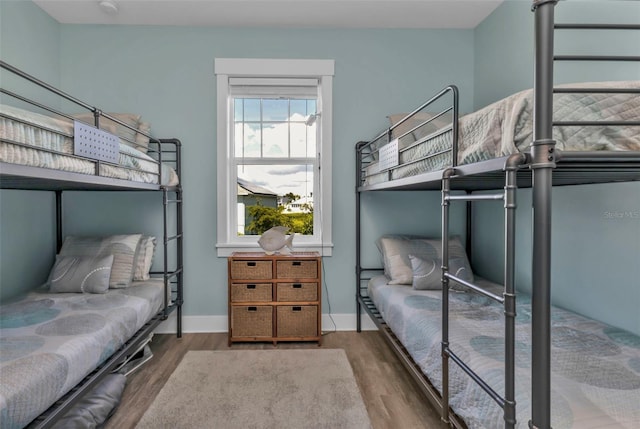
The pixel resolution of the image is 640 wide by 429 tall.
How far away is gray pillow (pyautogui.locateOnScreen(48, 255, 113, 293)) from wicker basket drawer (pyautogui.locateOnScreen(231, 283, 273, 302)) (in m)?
0.87

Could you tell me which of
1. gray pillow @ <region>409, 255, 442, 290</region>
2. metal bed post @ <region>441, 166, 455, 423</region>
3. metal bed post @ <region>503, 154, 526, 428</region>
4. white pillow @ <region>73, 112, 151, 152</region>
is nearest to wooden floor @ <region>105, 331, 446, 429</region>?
metal bed post @ <region>441, 166, 455, 423</region>

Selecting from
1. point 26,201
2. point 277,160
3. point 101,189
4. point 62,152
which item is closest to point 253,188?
point 277,160

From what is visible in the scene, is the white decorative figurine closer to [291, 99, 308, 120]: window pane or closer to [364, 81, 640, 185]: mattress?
[291, 99, 308, 120]: window pane

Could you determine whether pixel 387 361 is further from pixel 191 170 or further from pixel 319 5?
pixel 319 5

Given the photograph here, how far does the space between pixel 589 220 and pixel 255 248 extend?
7.67 ft

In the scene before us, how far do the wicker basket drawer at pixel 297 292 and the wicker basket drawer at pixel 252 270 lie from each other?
0.14 metres

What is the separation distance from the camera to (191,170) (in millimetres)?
3127

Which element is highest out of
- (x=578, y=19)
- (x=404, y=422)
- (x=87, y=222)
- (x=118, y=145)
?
(x=578, y=19)

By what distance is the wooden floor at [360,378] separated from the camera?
1868mm

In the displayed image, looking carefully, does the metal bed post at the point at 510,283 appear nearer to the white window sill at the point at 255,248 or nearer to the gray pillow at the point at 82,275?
the white window sill at the point at 255,248

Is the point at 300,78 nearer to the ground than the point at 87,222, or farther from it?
farther from it

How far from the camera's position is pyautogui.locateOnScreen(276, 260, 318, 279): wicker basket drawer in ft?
9.41

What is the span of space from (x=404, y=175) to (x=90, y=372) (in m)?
1.81

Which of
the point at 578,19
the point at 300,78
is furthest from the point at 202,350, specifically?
the point at 578,19
